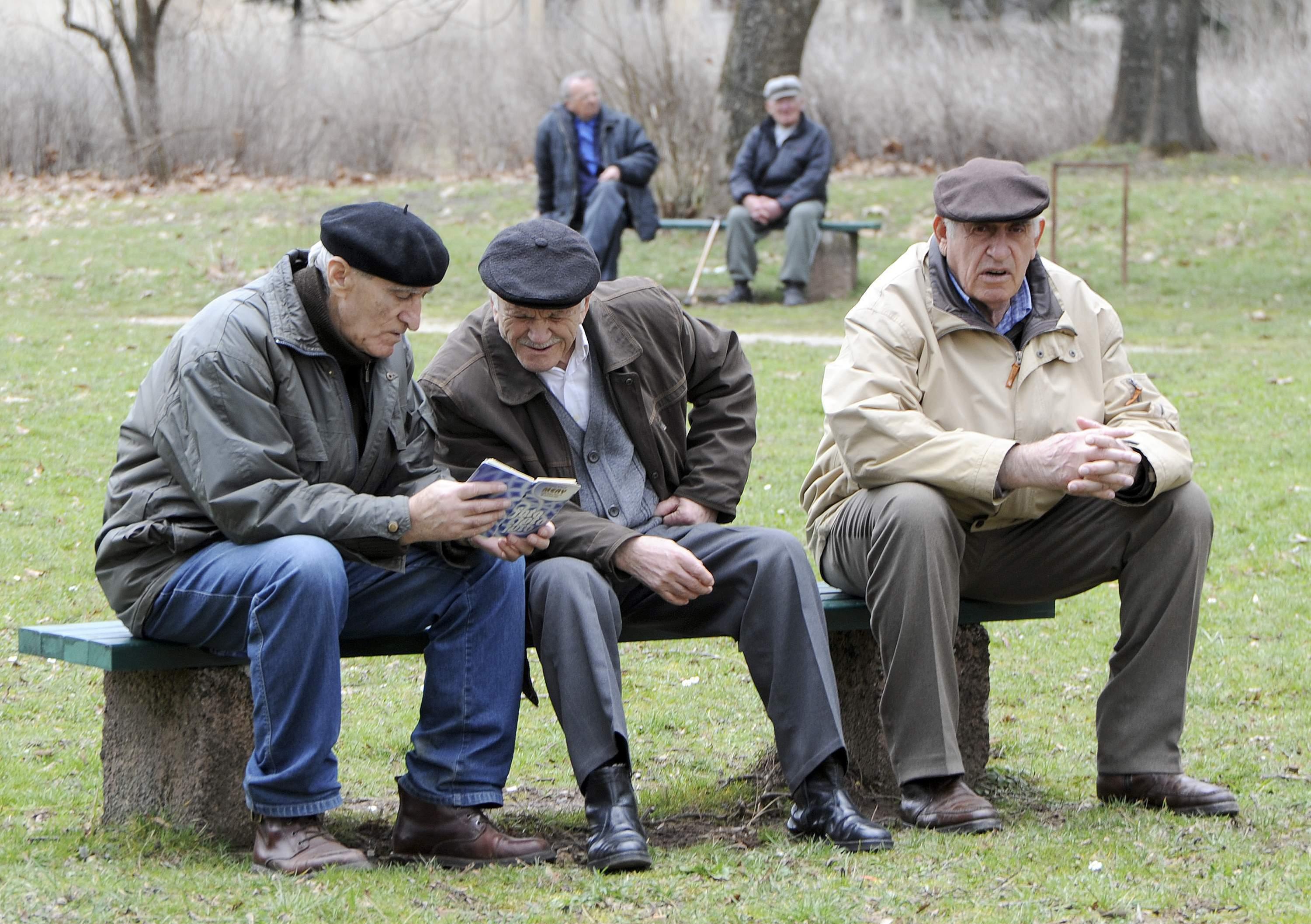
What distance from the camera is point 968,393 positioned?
3.89 m

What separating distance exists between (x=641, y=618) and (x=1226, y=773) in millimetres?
1596

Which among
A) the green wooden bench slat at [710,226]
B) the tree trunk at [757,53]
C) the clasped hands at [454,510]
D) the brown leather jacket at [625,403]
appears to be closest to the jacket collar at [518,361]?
the brown leather jacket at [625,403]

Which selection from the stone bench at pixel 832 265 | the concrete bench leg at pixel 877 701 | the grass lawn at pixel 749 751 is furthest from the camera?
the stone bench at pixel 832 265

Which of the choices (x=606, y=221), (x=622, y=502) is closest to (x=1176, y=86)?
(x=606, y=221)

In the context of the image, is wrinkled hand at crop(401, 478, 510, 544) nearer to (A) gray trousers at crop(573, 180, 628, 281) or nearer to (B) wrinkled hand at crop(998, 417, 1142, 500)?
(B) wrinkled hand at crop(998, 417, 1142, 500)

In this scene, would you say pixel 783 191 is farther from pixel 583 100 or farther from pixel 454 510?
pixel 454 510

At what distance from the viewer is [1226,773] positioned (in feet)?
13.6

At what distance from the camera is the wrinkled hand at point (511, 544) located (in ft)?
11.4

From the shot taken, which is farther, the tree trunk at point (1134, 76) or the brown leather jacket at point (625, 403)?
the tree trunk at point (1134, 76)

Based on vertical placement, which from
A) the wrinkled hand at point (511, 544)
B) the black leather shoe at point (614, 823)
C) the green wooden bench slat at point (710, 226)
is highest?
the wrinkled hand at point (511, 544)

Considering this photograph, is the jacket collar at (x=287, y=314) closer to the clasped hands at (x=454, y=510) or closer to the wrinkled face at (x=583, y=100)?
the clasped hands at (x=454, y=510)

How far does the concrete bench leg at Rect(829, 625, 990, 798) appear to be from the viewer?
4062 millimetres

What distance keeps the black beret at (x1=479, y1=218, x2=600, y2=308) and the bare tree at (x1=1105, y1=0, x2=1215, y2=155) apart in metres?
15.6

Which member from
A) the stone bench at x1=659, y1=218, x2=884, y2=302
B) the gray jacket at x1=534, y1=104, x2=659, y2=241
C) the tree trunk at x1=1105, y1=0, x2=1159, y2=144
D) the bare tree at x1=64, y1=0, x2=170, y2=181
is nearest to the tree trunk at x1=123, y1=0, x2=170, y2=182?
the bare tree at x1=64, y1=0, x2=170, y2=181
